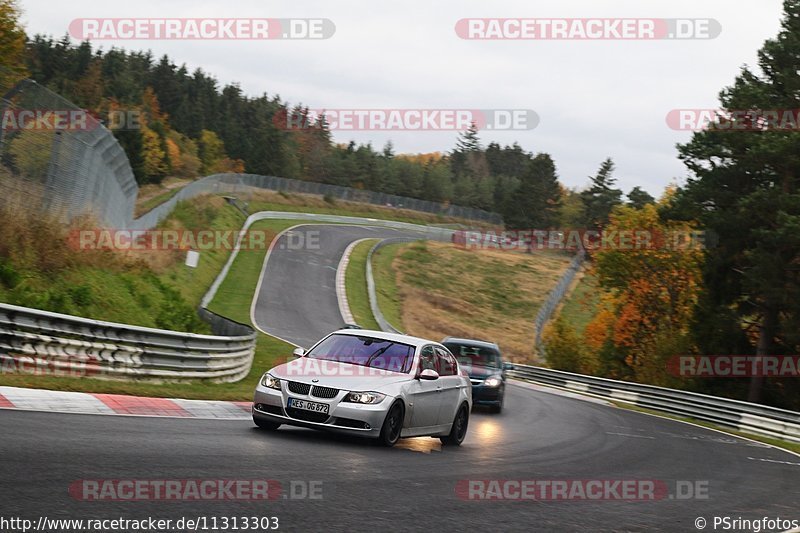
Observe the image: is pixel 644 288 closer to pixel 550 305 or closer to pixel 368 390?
pixel 550 305

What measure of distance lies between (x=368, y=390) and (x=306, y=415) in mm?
804

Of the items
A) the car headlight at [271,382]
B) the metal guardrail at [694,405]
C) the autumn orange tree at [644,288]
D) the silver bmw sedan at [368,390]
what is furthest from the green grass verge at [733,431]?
the autumn orange tree at [644,288]

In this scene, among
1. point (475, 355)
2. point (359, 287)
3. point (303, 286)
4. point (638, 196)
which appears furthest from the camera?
point (638, 196)

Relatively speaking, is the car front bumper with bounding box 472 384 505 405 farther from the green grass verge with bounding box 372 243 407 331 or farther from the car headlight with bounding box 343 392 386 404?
the green grass verge with bounding box 372 243 407 331

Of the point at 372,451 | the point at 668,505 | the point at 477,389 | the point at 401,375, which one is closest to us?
the point at 668,505

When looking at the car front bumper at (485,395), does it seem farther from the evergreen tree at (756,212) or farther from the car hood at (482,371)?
the evergreen tree at (756,212)

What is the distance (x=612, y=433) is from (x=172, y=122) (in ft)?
428

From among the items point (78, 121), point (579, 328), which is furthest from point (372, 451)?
point (579, 328)

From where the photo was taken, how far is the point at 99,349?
1539 centimetres

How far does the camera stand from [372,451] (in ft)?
38.0

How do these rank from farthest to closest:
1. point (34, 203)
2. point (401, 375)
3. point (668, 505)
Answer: point (34, 203) → point (401, 375) → point (668, 505)

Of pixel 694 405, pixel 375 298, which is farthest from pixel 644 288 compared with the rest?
A: pixel 694 405

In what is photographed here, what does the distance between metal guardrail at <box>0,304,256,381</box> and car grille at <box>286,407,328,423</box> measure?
446 centimetres

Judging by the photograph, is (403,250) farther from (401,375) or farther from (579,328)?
(401,375)
